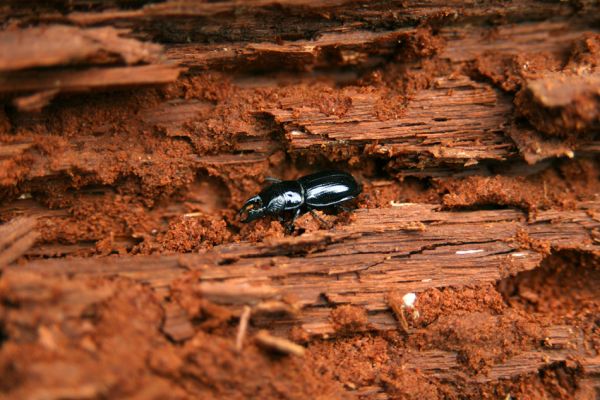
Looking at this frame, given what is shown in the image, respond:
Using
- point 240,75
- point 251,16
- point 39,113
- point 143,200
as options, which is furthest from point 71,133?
point 251,16

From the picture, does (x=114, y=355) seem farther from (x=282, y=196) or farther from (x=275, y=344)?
(x=282, y=196)

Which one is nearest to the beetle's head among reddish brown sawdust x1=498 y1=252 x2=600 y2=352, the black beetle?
the black beetle

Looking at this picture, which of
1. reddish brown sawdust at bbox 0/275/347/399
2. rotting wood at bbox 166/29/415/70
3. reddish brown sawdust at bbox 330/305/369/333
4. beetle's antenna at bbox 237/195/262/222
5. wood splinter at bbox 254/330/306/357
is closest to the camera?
reddish brown sawdust at bbox 0/275/347/399

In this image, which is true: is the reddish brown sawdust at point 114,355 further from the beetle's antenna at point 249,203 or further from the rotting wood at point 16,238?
the beetle's antenna at point 249,203

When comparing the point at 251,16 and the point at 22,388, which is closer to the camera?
the point at 22,388

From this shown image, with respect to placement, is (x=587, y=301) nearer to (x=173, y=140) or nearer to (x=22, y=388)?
(x=173, y=140)

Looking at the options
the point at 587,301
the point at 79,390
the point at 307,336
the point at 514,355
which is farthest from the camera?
the point at 587,301

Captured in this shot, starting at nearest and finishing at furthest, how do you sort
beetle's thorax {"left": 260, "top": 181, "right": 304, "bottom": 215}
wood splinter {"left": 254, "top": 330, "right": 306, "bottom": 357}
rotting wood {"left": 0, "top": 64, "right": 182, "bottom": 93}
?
wood splinter {"left": 254, "top": 330, "right": 306, "bottom": 357} → rotting wood {"left": 0, "top": 64, "right": 182, "bottom": 93} → beetle's thorax {"left": 260, "top": 181, "right": 304, "bottom": 215}

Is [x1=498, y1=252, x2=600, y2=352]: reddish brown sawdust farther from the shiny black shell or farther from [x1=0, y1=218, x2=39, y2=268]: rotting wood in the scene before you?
[x1=0, y1=218, x2=39, y2=268]: rotting wood
